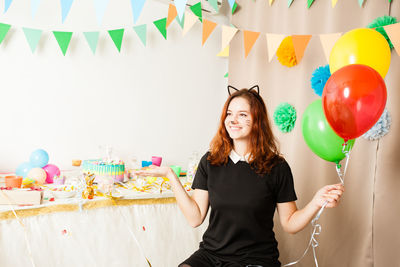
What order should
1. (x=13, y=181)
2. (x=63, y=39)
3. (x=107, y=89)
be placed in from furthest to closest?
(x=107, y=89), (x=63, y=39), (x=13, y=181)

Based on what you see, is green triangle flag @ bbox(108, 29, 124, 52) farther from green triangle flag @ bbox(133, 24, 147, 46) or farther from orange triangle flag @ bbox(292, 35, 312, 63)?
orange triangle flag @ bbox(292, 35, 312, 63)

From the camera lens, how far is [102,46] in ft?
8.11

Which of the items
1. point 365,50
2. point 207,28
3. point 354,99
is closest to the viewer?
point 354,99

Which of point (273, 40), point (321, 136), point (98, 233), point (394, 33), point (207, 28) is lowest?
point (98, 233)

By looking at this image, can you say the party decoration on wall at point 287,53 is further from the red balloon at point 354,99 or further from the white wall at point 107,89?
the red balloon at point 354,99

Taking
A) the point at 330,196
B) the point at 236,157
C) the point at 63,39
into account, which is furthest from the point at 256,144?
the point at 63,39

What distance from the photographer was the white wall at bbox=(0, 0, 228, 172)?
7.38 ft

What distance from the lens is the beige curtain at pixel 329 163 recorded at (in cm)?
180

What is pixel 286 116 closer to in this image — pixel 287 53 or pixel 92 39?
pixel 287 53

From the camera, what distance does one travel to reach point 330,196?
49.8 inches

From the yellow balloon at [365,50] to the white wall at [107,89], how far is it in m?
1.55

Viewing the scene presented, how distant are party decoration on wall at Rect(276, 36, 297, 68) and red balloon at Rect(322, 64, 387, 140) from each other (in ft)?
3.64

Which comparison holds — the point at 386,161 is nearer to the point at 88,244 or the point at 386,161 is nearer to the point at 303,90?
the point at 303,90

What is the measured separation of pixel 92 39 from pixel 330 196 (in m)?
1.86
